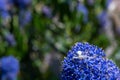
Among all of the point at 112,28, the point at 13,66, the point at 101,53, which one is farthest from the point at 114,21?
the point at 101,53

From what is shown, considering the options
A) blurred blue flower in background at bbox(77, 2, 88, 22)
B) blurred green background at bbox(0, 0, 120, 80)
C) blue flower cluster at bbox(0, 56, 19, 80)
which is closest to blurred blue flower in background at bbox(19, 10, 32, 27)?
blurred green background at bbox(0, 0, 120, 80)

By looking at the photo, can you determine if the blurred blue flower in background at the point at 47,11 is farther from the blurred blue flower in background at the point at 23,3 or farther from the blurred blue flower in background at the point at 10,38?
the blurred blue flower in background at the point at 10,38

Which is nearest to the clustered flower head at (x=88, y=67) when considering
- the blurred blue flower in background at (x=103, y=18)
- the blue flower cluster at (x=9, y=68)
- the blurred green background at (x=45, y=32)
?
the blue flower cluster at (x=9, y=68)

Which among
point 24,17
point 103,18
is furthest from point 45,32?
point 103,18

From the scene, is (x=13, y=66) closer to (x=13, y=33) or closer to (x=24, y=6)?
(x=13, y=33)

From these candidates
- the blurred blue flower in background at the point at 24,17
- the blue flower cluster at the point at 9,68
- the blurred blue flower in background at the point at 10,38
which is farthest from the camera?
the blurred blue flower in background at the point at 24,17

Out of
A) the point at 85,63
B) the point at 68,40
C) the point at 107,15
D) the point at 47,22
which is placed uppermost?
the point at 107,15
